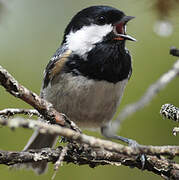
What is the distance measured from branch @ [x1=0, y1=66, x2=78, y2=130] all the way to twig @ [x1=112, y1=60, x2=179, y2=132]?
681 millimetres

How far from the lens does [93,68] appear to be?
247 centimetres

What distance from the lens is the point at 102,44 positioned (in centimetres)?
259

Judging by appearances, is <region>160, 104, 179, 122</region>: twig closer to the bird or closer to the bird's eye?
the bird

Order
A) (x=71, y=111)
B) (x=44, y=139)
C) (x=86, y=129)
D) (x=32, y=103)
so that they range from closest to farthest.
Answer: (x=32, y=103), (x=71, y=111), (x=86, y=129), (x=44, y=139)

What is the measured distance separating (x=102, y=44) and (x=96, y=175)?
997 millimetres

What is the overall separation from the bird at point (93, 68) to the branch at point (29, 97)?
2.90 feet

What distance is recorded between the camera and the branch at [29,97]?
4.51 ft

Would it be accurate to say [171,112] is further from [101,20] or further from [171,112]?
[101,20]

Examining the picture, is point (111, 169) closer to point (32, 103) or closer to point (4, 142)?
point (4, 142)

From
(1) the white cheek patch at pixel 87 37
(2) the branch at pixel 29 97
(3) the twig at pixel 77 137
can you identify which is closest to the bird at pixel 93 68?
(1) the white cheek patch at pixel 87 37

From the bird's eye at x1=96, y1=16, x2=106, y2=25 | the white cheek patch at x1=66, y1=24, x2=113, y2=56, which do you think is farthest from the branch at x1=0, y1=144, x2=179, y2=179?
the bird's eye at x1=96, y1=16, x2=106, y2=25

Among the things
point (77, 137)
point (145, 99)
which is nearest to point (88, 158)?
point (77, 137)

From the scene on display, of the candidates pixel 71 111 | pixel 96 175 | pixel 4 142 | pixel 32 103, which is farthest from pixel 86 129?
pixel 32 103

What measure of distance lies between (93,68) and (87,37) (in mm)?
305
